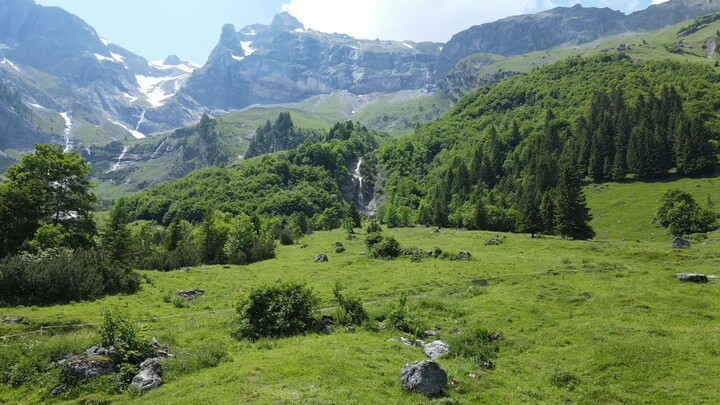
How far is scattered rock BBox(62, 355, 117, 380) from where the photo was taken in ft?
75.9

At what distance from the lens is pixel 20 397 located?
2192 cm

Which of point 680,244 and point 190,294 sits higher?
point 190,294

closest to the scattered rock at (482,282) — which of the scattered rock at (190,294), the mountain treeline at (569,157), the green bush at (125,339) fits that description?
the scattered rock at (190,294)

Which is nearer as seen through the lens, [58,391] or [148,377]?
[58,391]

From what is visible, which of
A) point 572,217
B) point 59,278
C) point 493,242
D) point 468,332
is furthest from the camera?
point 572,217

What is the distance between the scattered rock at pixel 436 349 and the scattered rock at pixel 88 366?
63.8 feet

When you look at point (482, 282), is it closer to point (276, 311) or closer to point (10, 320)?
point (276, 311)

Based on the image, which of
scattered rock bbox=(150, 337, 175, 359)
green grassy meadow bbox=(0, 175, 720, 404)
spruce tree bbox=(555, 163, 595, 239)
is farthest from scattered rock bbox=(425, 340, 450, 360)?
spruce tree bbox=(555, 163, 595, 239)

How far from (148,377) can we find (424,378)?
14.8 metres

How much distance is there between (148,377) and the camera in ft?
75.8

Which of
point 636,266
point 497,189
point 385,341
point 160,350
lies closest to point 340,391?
point 385,341

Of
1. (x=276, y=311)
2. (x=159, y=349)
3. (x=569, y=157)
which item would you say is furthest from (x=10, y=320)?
(x=569, y=157)

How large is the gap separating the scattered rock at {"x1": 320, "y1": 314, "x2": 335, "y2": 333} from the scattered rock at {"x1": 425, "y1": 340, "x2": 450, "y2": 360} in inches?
294

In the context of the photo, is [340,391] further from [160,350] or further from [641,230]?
[641,230]
